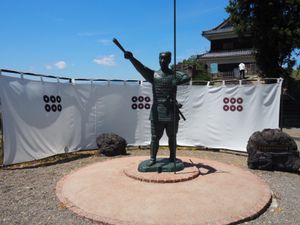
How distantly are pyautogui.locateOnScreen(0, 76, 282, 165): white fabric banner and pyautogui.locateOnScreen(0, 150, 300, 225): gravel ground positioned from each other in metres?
0.92

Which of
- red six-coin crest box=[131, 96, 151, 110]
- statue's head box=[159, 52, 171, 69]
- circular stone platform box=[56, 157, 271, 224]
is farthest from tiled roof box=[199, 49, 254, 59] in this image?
circular stone platform box=[56, 157, 271, 224]

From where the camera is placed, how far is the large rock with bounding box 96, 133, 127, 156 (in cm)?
827

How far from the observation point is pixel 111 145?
831cm

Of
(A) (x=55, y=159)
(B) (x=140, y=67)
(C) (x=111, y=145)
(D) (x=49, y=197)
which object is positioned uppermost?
(B) (x=140, y=67)

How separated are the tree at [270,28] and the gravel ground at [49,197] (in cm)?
1148

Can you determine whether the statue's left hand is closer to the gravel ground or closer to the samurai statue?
the samurai statue

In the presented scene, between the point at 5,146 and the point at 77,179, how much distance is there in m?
2.27

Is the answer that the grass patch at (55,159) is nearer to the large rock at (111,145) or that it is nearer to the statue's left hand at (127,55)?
the large rock at (111,145)

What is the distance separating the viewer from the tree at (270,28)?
16141 millimetres

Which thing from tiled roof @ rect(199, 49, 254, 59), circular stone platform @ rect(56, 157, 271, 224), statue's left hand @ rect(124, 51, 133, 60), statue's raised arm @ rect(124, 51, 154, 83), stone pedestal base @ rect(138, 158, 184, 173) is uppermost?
tiled roof @ rect(199, 49, 254, 59)

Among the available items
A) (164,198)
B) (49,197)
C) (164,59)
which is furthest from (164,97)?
(49,197)

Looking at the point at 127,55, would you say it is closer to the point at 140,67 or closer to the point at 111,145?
the point at 140,67

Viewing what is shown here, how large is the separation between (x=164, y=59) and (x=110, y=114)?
3924mm

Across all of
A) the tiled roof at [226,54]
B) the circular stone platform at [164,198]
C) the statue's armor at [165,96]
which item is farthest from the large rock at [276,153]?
the tiled roof at [226,54]
